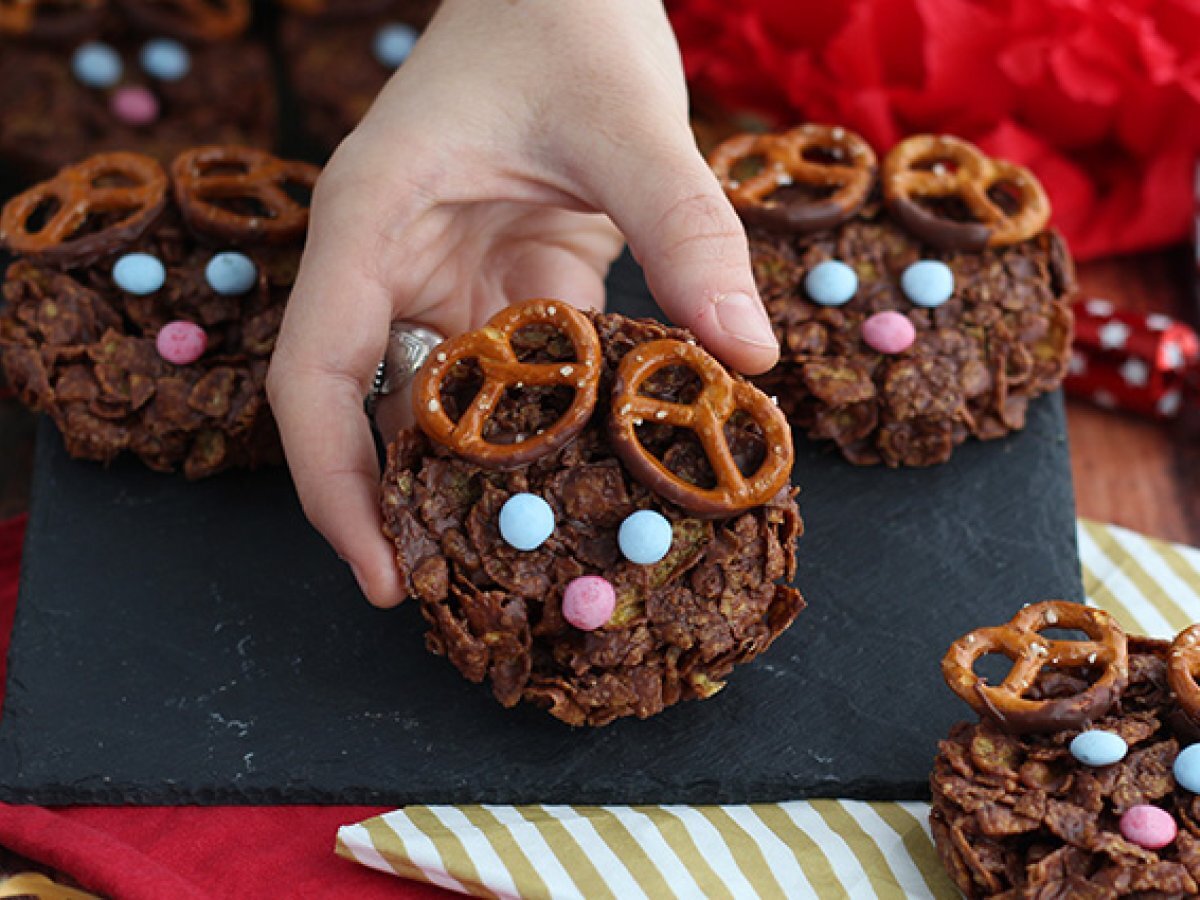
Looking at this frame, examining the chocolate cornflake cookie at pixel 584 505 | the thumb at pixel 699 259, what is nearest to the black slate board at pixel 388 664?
the chocolate cornflake cookie at pixel 584 505

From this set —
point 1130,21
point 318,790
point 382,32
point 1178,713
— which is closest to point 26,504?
point 318,790

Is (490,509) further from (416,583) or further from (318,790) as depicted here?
(318,790)

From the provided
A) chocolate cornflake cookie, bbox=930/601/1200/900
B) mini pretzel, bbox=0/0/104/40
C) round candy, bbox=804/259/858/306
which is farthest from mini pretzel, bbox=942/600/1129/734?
mini pretzel, bbox=0/0/104/40

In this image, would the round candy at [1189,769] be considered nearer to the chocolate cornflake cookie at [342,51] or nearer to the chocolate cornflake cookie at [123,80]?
the chocolate cornflake cookie at [342,51]

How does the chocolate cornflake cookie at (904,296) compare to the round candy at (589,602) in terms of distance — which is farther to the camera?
the chocolate cornflake cookie at (904,296)

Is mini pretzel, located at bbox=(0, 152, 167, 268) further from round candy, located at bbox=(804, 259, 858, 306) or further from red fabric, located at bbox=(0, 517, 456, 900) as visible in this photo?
round candy, located at bbox=(804, 259, 858, 306)

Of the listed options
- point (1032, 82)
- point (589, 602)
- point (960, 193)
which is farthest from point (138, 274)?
point (1032, 82)

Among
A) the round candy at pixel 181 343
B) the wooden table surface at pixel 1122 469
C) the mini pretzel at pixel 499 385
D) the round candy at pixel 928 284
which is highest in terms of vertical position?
the mini pretzel at pixel 499 385

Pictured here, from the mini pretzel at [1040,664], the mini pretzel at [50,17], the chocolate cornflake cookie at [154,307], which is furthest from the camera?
the mini pretzel at [50,17]
